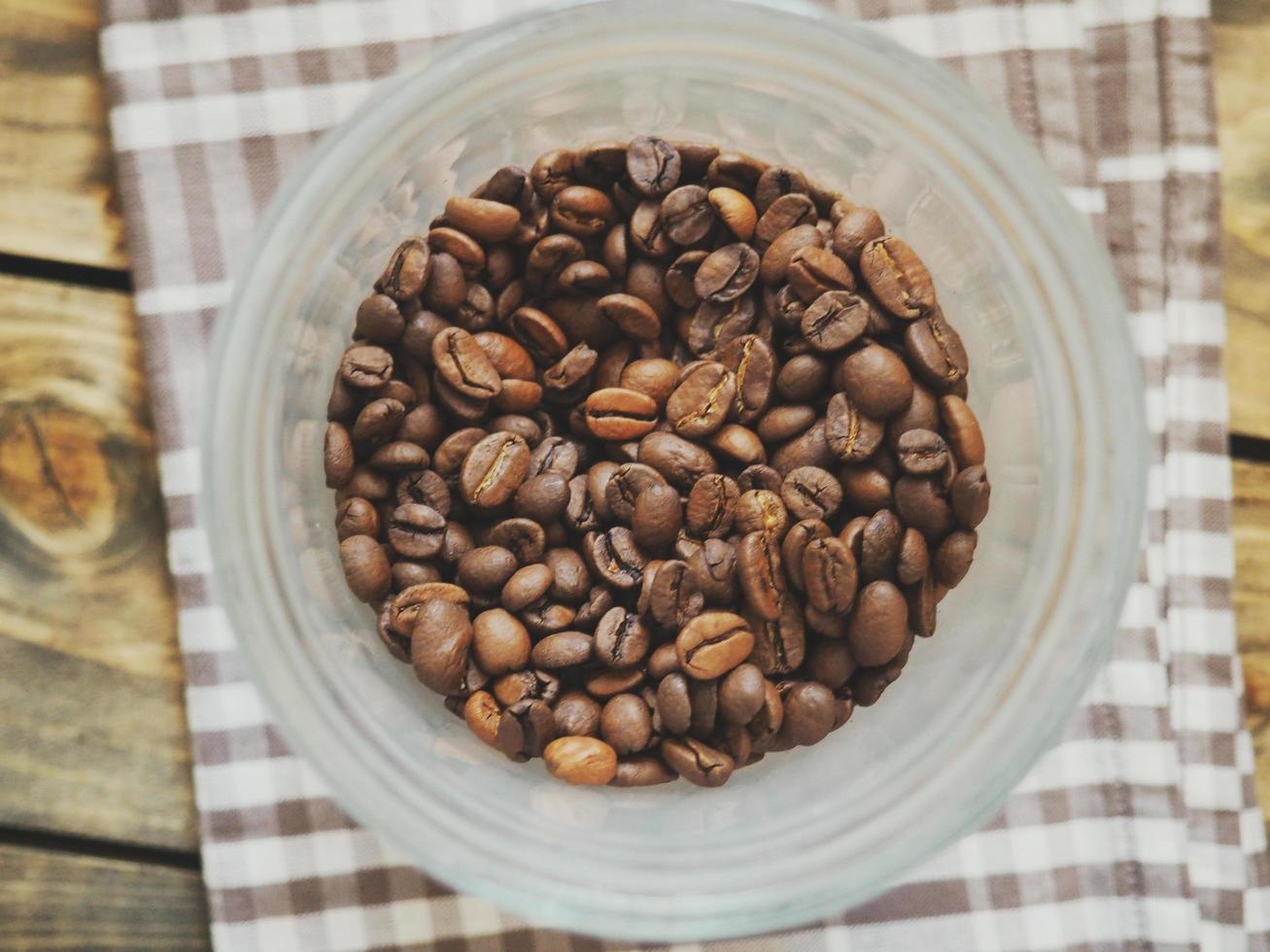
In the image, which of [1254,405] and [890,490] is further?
[1254,405]

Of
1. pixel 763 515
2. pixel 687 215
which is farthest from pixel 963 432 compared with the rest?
pixel 687 215

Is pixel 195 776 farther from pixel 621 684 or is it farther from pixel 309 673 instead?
pixel 621 684

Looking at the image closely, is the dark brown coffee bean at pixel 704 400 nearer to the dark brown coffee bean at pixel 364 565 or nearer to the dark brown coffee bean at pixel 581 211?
the dark brown coffee bean at pixel 581 211

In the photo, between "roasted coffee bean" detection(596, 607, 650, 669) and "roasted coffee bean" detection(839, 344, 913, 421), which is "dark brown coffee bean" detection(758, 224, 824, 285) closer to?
"roasted coffee bean" detection(839, 344, 913, 421)

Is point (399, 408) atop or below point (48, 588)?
atop

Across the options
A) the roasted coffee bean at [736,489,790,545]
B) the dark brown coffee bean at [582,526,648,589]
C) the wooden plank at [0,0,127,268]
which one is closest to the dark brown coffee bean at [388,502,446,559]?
the dark brown coffee bean at [582,526,648,589]

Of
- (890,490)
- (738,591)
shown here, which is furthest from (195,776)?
(890,490)

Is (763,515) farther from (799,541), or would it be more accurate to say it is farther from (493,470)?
(493,470)
